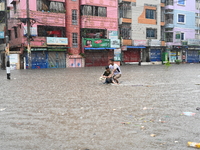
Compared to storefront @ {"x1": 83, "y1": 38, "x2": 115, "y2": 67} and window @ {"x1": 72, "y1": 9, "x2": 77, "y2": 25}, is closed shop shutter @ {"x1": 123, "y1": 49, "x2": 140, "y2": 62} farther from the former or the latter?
window @ {"x1": 72, "y1": 9, "x2": 77, "y2": 25}

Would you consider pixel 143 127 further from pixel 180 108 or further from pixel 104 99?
pixel 104 99

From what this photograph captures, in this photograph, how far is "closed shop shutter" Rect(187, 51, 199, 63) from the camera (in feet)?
191

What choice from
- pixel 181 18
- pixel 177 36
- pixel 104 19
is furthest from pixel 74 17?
pixel 181 18

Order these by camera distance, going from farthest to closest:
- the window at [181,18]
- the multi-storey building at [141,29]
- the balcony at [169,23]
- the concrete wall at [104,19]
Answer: the window at [181,18]
the balcony at [169,23]
the multi-storey building at [141,29]
the concrete wall at [104,19]

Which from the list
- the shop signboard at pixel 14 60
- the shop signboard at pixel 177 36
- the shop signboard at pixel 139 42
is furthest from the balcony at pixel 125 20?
the shop signboard at pixel 14 60

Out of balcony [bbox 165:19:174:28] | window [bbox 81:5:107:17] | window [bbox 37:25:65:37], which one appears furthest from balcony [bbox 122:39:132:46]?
window [bbox 37:25:65:37]

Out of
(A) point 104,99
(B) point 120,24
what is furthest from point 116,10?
(A) point 104,99

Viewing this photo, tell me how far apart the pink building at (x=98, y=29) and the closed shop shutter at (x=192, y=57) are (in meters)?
20.6

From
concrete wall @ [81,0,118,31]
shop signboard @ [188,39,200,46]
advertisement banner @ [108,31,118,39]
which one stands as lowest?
shop signboard @ [188,39,200,46]

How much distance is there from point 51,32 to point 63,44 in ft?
8.03

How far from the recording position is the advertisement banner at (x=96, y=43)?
137 ft

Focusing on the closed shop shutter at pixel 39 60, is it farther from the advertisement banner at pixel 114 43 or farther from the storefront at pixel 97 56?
→ the advertisement banner at pixel 114 43

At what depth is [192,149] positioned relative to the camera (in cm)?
417

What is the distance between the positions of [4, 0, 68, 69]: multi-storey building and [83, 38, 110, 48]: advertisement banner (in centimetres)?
333
